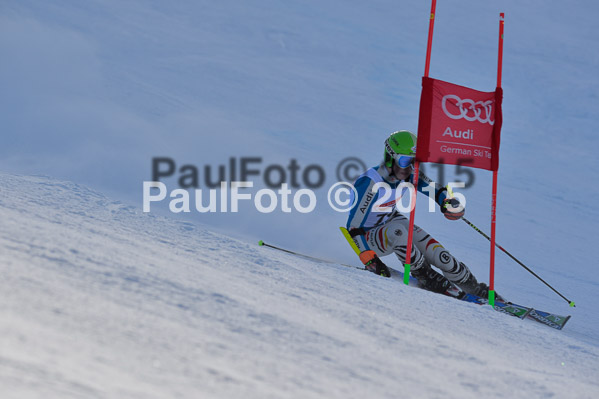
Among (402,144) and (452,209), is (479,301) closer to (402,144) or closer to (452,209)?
(452,209)

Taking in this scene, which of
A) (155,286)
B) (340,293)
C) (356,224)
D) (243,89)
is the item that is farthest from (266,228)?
(243,89)

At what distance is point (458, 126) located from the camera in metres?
4.38

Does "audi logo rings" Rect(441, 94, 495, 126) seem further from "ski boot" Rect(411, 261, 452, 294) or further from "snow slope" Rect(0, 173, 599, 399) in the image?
"snow slope" Rect(0, 173, 599, 399)

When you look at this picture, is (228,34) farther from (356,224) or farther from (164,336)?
(164,336)

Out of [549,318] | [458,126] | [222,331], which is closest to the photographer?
[222,331]

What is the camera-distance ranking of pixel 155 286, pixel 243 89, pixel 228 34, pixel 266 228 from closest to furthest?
Answer: pixel 155 286 < pixel 266 228 < pixel 243 89 < pixel 228 34

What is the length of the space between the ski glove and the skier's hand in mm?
783

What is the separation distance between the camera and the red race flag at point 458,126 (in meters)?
4.36

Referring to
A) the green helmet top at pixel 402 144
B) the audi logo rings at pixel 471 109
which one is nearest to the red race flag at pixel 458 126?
the audi logo rings at pixel 471 109

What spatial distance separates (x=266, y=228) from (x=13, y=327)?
167 inches

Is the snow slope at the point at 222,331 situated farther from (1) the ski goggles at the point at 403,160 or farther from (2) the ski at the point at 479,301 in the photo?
(1) the ski goggles at the point at 403,160

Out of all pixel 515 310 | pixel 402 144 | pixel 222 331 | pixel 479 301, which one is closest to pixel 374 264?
pixel 479 301

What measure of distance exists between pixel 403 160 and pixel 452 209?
0.61 metres

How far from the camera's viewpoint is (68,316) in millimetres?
1922
